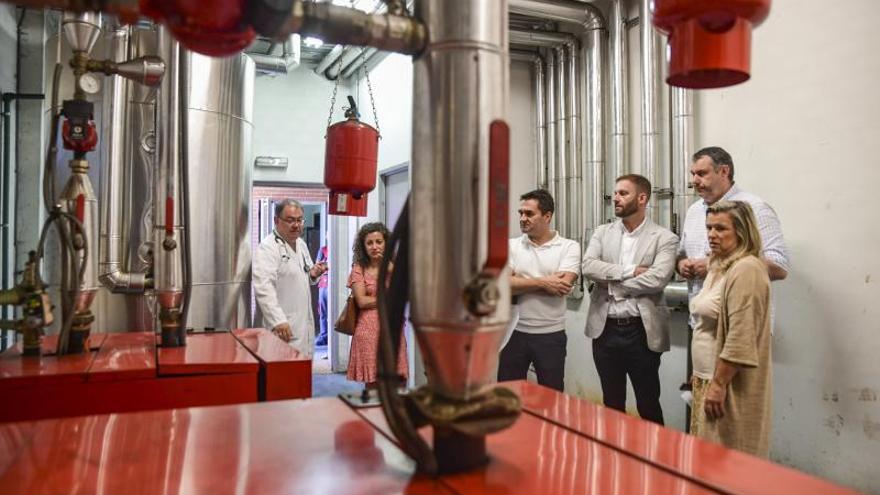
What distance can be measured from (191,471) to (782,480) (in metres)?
0.75

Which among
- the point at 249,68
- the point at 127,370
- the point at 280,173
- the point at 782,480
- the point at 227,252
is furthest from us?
the point at 280,173

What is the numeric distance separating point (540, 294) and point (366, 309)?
0.95 metres

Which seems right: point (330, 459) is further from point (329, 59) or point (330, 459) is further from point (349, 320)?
point (329, 59)

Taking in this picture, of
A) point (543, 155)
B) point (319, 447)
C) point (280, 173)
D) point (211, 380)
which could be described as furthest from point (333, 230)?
point (319, 447)

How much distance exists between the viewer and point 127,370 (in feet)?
4.84

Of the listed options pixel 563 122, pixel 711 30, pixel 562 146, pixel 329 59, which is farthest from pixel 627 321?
pixel 329 59

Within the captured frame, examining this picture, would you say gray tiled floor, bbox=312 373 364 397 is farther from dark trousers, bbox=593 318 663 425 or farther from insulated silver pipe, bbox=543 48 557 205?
dark trousers, bbox=593 318 663 425

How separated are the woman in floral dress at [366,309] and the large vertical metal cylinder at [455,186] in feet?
7.65

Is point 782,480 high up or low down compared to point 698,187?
down

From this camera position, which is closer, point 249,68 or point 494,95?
point 494,95

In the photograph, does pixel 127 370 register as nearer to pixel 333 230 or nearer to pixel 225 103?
pixel 225 103

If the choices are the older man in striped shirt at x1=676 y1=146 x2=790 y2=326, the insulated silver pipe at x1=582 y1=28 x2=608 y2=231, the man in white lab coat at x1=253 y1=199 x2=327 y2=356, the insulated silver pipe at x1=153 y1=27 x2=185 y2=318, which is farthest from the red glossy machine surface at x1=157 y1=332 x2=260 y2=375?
the insulated silver pipe at x1=582 y1=28 x2=608 y2=231

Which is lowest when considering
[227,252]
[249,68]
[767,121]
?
[227,252]

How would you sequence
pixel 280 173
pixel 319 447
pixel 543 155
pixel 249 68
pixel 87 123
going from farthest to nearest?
Result: pixel 280 173, pixel 543 155, pixel 249 68, pixel 87 123, pixel 319 447
